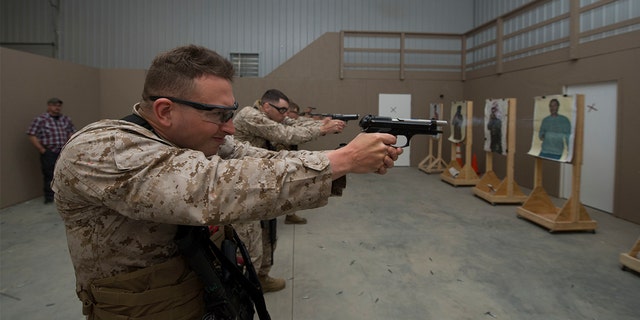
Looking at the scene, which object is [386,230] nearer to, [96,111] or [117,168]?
[117,168]

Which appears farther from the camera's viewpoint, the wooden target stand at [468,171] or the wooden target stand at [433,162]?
the wooden target stand at [433,162]

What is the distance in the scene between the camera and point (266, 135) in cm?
293

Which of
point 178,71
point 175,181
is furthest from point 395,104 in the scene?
point 175,181

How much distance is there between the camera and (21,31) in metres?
9.63

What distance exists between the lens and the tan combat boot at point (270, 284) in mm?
2658

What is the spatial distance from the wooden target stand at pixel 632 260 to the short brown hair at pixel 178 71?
3557mm

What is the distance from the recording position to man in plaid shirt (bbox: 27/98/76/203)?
535 cm

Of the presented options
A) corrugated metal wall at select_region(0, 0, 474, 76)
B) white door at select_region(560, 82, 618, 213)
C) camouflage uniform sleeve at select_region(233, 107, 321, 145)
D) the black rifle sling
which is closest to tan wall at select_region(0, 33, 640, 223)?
white door at select_region(560, 82, 618, 213)

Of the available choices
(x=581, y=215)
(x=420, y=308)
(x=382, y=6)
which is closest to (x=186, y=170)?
(x=420, y=308)

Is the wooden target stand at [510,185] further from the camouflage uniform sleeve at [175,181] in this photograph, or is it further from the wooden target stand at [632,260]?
the camouflage uniform sleeve at [175,181]

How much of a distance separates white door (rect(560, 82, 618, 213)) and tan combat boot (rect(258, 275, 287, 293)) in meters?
4.57

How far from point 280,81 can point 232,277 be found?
8091 millimetres

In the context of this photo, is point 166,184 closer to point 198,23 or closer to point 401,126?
point 401,126

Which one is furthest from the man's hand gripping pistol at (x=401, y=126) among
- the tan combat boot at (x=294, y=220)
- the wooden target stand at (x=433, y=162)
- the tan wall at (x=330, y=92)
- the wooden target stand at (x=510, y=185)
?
the wooden target stand at (x=433, y=162)
